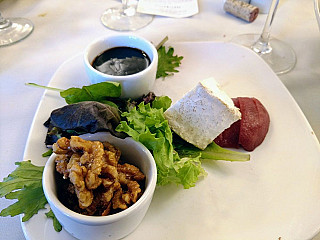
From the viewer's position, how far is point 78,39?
1.88m

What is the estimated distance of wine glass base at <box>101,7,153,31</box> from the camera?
1.96m

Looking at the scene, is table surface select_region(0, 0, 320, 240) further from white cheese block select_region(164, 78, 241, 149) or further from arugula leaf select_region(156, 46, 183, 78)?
white cheese block select_region(164, 78, 241, 149)

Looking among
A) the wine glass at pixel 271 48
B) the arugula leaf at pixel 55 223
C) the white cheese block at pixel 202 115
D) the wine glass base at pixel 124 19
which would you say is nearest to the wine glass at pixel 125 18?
the wine glass base at pixel 124 19

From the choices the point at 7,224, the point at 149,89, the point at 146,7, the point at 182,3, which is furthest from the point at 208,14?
the point at 7,224

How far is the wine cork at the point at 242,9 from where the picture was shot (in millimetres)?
1964

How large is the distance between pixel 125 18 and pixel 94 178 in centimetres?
143

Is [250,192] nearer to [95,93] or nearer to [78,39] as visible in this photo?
[95,93]

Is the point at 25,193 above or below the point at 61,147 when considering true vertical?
below

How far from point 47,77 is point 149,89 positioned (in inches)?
23.2

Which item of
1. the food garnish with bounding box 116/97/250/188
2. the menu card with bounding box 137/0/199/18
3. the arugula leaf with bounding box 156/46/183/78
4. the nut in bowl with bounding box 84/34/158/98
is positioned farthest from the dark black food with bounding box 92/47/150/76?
the menu card with bounding box 137/0/199/18

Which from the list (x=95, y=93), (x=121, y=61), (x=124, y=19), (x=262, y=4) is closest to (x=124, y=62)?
(x=121, y=61)

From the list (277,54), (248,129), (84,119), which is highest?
(84,119)

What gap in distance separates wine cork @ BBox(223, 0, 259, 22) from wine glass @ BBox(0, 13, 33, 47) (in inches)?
49.1

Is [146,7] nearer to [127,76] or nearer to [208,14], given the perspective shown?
[208,14]
